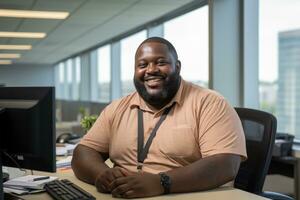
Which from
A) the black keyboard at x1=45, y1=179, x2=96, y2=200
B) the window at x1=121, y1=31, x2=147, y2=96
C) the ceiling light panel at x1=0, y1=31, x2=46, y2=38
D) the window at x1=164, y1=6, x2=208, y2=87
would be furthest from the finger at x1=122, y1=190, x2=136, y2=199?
the ceiling light panel at x1=0, y1=31, x2=46, y2=38

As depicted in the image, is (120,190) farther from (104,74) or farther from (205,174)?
(104,74)

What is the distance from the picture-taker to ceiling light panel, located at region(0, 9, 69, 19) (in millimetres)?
4762

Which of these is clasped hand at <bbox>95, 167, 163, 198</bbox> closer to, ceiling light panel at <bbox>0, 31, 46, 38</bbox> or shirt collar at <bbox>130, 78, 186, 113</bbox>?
shirt collar at <bbox>130, 78, 186, 113</bbox>

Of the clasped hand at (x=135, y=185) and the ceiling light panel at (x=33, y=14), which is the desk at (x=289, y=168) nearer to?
the clasped hand at (x=135, y=185)

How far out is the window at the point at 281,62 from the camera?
3143 millimetres

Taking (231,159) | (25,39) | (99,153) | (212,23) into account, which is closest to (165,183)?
(231,159)

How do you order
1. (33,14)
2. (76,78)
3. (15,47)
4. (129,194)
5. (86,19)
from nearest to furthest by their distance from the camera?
(129,194)
(33,14)
(86,19)
(15,47)
(76,78)

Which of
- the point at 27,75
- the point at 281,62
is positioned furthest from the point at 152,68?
the point at 27,75

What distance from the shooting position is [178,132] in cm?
166

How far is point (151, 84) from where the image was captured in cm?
179

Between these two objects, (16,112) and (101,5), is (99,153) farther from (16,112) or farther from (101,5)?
(101,5)

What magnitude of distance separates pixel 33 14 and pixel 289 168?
357 cm

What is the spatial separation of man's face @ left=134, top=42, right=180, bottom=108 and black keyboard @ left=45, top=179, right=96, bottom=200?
21.1 inches

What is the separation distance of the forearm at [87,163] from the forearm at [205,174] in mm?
341
